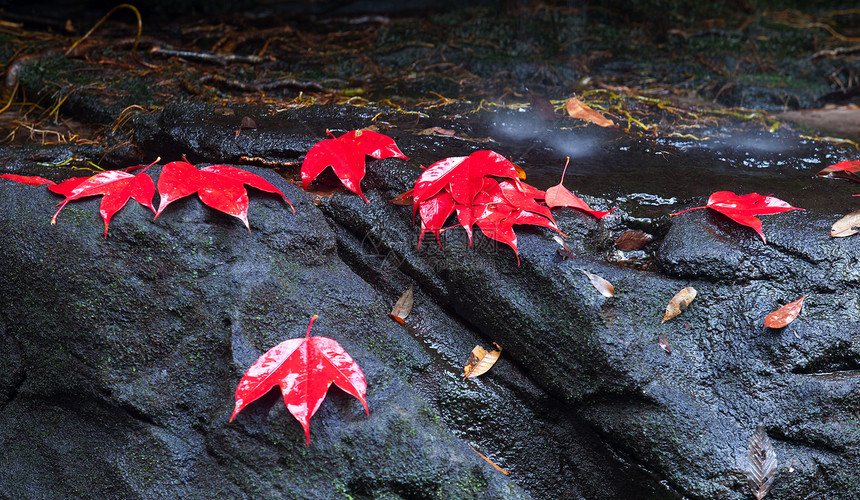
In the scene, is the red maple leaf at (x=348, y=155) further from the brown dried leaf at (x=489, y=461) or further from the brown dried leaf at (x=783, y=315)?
the brown dried leaf at (x=783, y=315)

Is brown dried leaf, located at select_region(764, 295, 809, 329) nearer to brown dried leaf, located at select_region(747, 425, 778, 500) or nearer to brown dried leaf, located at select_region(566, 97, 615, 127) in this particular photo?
brown dried leaf, located at select_region(747, 425, 778, 500)

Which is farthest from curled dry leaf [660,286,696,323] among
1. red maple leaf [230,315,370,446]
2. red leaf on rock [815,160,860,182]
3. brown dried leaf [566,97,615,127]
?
brown dried leaf [566,97,615,127]

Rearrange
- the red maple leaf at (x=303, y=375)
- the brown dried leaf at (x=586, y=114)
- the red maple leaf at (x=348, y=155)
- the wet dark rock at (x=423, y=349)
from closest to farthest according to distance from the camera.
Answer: the red maple leaf at (x=303, y=375)
the wet dark rock at (x=423, y=349)
the red maple leaf at (x=348, y=155)
the brown dried leaf at (x=586, y=114)

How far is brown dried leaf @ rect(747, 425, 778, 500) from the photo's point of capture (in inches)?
68.6

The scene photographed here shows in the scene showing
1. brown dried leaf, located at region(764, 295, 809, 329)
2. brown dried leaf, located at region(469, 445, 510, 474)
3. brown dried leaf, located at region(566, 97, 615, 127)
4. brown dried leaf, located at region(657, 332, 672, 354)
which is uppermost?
brown dried leaf, located at region(566, 97, 615, 127)

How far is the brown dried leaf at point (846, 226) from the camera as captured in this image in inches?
80.7

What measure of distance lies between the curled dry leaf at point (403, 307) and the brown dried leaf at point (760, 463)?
120cm

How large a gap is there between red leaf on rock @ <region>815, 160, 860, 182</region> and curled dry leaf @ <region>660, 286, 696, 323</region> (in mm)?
1218

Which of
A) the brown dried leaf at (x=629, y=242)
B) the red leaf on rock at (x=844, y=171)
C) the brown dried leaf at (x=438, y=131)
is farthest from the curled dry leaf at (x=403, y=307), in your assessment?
the red leaf on rock at (x=844, y=171)

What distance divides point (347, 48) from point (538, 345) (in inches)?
154

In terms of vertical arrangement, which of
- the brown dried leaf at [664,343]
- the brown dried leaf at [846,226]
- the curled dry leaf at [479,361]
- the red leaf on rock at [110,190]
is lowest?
the curled dry leaf at [479,361]

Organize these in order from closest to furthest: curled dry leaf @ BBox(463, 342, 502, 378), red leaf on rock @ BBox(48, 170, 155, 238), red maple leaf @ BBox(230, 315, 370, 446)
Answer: red maple leaf @ BBox(230, 315, 370, 446)
red leaf on rock @ BBox(48, 170, 155, 238)
curled dry leaf @ BBox(463, 342, 502, 378)

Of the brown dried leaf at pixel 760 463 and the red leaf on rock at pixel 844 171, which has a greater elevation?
the red leaf on rock at pixel 844 171

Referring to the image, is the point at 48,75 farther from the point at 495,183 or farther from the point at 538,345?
the point at 538,345
